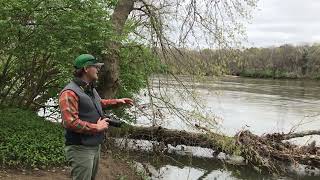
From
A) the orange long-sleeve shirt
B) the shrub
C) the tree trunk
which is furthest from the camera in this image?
the tree trunk

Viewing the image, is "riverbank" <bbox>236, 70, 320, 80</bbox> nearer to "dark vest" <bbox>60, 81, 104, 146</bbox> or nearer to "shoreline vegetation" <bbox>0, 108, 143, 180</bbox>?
"shoreline vegetation" <bbox>0, 108, 143, 180</bbox>

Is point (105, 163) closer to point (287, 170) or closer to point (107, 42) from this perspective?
point (107, 42)

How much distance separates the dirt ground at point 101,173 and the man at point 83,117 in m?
3.28

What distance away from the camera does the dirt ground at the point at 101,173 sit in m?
8.32

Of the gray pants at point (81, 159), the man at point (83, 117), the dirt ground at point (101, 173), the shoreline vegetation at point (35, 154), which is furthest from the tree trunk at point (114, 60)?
the gray pants at point (81, 159)

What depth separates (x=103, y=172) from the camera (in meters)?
9.80

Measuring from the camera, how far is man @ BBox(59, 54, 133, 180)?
4984 millimetres

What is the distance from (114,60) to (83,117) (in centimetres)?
620

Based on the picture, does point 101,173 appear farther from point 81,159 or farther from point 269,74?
point 269,74

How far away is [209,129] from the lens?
1252 centimetres

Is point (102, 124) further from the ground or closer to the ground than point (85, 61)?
closer to the ground

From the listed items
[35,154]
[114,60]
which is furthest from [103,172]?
[114,60]

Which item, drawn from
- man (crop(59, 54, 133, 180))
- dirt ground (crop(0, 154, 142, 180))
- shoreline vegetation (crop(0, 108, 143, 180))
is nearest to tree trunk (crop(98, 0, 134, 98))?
shoreline vegetation (crop(0, 108, 143, 180))

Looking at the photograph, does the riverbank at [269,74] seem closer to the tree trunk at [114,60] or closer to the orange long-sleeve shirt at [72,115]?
the tree trunk at [114,60]
